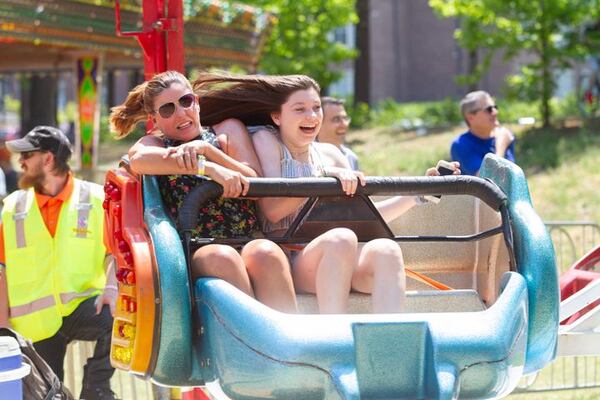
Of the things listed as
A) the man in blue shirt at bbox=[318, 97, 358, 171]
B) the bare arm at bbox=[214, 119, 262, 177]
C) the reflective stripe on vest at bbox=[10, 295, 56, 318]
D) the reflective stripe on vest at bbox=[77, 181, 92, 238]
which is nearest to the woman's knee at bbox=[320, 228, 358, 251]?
the bare arm at bbox=[214, 119, 262, 177]

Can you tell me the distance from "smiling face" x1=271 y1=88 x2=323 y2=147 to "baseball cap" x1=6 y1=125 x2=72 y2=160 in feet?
4.88

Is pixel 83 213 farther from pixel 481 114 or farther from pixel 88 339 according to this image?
pixel 481 114

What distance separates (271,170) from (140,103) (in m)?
0.62

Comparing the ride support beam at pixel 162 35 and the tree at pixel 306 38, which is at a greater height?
the tree at pixel 306 38

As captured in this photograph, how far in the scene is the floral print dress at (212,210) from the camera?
162 inches

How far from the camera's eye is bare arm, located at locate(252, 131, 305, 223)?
4293 mm

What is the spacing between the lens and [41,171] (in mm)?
5352

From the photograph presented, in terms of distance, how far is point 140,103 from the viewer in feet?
14.7

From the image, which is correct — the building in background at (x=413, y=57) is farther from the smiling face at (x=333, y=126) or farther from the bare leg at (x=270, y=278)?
the bare leg at (x=270, y=278)

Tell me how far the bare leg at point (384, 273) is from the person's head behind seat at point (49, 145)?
198 cm

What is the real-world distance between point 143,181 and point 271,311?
83 cm

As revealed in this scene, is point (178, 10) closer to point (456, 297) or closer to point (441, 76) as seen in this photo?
point (456, 297)

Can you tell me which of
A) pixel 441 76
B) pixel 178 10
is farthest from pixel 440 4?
pixel 441 76

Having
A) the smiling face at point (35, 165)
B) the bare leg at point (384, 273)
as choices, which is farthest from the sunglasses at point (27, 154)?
the bare leg at point (384, 273)
